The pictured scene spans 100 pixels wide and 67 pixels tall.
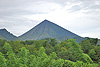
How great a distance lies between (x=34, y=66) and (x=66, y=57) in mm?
13289

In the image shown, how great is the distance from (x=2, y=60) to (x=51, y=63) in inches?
129

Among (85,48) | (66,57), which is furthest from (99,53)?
(66,57)

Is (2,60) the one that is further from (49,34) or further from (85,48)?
(49,34)

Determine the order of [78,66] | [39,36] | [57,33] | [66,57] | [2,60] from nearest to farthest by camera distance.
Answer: [78,66] < [2,60] < [66,57] < [39,36] < [57,33]

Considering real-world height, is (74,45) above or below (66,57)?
above

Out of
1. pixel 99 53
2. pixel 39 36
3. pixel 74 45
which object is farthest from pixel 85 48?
pixel 39 36

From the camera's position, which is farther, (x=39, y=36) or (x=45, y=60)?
(x=39, y=36)

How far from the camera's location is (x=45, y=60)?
25.6 ft

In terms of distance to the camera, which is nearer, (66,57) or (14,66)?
(14,66)

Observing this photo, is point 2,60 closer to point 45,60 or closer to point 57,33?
point 45,60

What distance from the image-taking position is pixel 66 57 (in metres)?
20.2

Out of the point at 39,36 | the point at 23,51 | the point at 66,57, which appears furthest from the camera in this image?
the point at 39,36

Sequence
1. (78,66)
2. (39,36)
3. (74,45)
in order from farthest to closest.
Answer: (39,36), (74,45), (78,66)

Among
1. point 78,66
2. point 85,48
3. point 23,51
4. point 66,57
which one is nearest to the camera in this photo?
point 78,66
